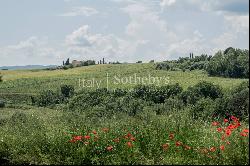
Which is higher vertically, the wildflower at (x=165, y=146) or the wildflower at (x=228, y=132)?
the wildflower at (x=228, y=132)

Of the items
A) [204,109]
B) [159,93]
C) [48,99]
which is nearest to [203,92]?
[159,93]

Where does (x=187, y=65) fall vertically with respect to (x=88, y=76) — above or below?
above

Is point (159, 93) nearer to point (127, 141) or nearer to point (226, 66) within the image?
point (226, 66)

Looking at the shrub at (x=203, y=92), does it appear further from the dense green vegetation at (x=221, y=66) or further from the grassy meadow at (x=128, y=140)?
the grassy meadow at (x=128, y=140)

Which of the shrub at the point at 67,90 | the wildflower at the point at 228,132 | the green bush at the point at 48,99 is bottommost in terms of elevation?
the green bush at the point at 48,99

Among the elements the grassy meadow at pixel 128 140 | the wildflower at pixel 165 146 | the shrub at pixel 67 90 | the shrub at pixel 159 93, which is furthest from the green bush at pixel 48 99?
the wildflower at pixel 165 146

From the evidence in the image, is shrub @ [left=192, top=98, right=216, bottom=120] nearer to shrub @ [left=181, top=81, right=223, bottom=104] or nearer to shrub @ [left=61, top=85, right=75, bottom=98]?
shrub @ [left=181, top=81, right=223, bottom=104]

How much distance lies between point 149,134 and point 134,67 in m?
117

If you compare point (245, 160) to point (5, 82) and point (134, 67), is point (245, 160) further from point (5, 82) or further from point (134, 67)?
point (134, 67)

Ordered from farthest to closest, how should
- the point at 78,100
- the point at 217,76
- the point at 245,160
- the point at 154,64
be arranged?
1. the point at 154,64
2. the point at 217,76
3. the point at 78,100
4. the point at 245,160

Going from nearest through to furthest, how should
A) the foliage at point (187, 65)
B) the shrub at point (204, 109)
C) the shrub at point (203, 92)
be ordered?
the shrub at point (204, 109) < the shrub at point (203, 92) < the foliage at point (187, 65)

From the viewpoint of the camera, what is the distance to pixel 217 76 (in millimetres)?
→ 99312

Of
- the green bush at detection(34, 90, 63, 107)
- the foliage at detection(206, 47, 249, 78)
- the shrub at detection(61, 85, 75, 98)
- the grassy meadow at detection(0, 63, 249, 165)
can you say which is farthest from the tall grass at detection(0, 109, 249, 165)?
the foliage at detection(206, 47, 249, 78)

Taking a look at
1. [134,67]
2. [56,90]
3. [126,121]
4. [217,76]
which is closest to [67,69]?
[134,67]
